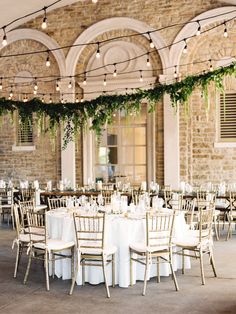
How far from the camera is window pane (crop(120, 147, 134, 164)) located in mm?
12984

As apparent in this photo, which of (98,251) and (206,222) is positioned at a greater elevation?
(206,222)

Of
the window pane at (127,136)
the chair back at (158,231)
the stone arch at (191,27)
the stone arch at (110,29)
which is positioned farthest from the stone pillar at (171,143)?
the chair back at (158,231)

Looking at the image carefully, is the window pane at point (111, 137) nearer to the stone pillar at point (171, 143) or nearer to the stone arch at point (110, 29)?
the stone pillar at point (171, 143)

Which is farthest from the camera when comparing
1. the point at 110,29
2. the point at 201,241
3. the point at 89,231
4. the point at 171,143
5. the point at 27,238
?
the point at 110,29

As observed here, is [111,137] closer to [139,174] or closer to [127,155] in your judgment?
[127,155]

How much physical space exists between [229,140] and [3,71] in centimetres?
693

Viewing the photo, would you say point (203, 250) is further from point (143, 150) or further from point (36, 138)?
point (36, 138)

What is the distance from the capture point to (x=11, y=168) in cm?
1384

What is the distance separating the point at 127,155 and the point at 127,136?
0.53 meters

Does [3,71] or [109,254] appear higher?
[3,71]

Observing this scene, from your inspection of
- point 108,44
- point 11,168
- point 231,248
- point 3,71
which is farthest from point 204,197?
point 3,71

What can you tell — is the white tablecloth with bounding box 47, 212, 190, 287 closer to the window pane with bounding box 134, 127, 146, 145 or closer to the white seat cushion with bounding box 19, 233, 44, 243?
the white seat cushion with bounding box 19, 233, 44, 243

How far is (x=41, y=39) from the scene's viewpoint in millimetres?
13219

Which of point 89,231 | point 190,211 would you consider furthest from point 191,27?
point 89,231
